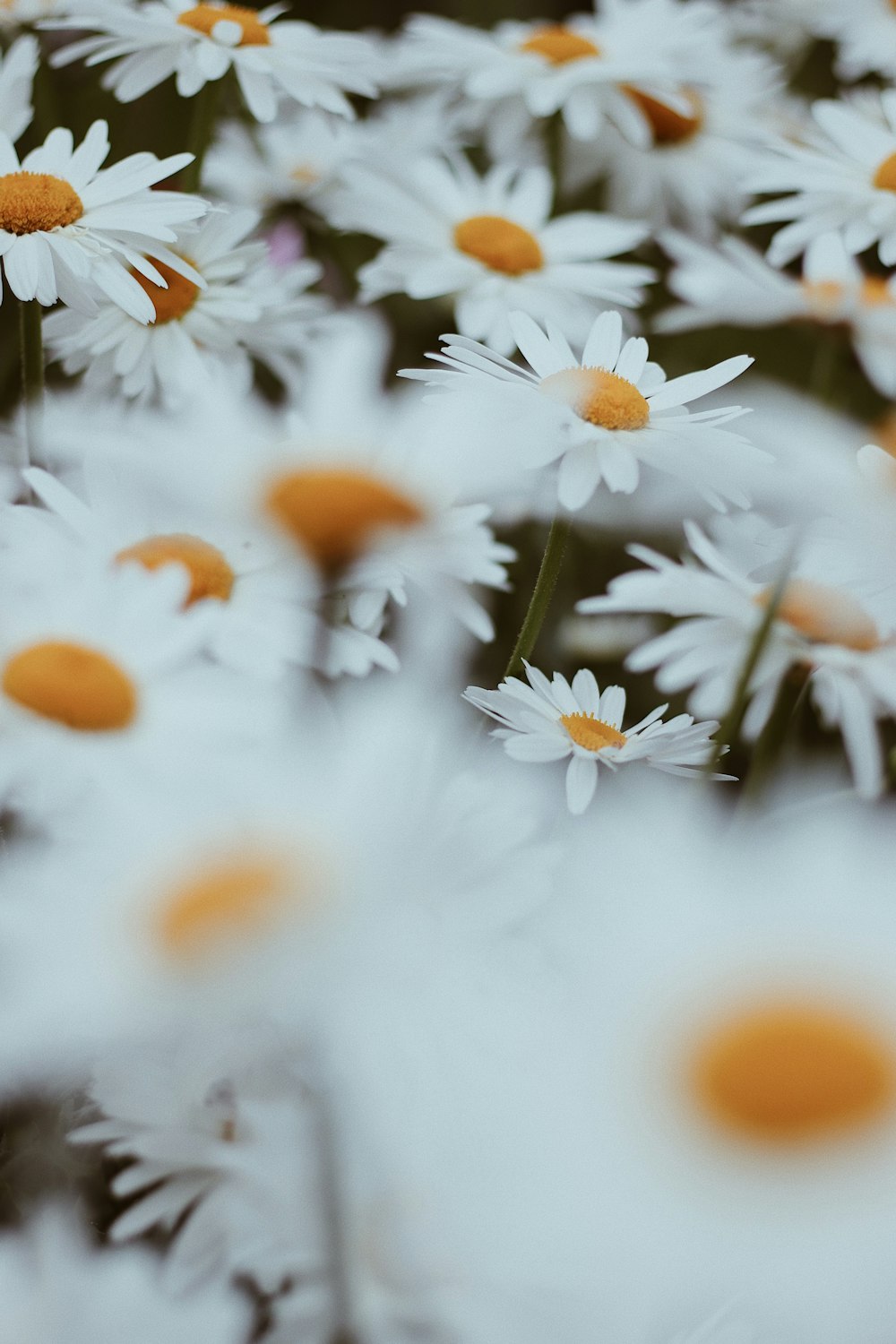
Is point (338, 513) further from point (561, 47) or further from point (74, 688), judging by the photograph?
point (561, 47)

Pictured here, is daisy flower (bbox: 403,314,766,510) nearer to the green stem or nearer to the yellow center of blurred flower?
the green stem

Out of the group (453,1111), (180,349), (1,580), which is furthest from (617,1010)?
(180,349)

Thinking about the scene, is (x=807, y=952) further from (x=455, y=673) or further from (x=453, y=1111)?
Result: (x=455, y=673)

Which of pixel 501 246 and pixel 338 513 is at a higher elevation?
pixel 338 513

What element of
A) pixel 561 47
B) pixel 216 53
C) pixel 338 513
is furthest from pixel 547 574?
pixel 561 47

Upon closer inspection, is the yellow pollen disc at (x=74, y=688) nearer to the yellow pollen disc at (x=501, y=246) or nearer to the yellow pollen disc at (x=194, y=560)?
the yellow pollen disc at (x=194, y=560)

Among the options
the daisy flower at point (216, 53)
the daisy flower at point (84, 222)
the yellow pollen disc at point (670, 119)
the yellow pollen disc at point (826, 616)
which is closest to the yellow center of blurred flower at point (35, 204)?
the daisy flower at point (84, 222)

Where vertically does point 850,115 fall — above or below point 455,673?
above

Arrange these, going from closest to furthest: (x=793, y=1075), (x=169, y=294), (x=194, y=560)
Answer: (x=793, y=1075) → (x=194, y=560) → (x=169, y=294)
